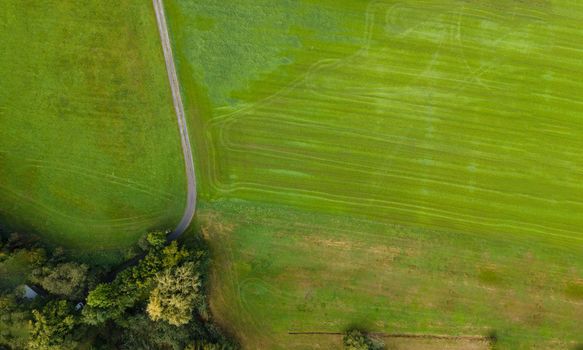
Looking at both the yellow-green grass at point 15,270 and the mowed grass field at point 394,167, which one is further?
the mowed grass field at point 394,167

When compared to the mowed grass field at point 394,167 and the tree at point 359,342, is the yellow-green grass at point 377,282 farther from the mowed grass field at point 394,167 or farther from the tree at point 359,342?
the tree at point 359,342

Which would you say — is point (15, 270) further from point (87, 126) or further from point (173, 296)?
point (173, 296)

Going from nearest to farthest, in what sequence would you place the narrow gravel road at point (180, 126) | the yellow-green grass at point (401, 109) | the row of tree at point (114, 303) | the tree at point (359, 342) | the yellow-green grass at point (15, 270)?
the row of tree at point (114, 303), the yellow-green grass at point (15, 270), the tree at point (359, 342), the narrow gravel road at point (180, 126), the yellow-green grass at point (401, 109)

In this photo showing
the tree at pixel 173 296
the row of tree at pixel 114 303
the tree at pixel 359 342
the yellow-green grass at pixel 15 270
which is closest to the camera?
the tree at pixel 173 296

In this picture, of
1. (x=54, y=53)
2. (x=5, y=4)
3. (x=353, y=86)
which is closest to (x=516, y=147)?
(x=353, y=86)

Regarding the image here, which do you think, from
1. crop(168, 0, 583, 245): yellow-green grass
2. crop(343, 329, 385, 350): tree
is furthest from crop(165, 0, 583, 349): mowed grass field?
crop(343, 329, 385, 350): tree

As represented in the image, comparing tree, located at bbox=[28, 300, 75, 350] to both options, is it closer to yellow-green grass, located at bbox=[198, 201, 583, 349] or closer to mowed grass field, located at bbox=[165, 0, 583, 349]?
yellow-green grass, located at bbox=[198, 201, 583, 349]

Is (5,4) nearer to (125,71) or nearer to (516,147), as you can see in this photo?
(125,71)

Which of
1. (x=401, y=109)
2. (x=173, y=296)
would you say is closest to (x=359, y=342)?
(x=173, y=296)

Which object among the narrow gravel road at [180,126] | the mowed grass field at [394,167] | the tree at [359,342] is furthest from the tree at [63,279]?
the tree at [359,342]
